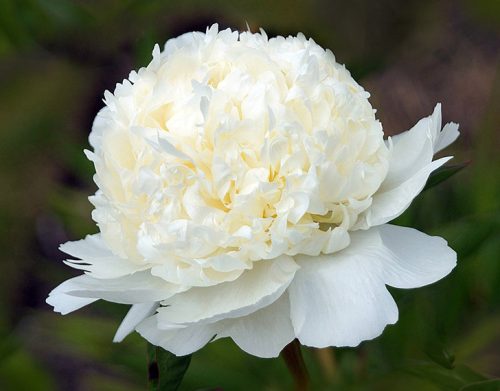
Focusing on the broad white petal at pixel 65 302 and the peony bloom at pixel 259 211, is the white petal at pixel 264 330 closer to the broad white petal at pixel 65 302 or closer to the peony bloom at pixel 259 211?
the peony bloom at pixel 259 211

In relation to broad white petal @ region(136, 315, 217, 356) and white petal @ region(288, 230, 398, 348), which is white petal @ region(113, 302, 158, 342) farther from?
white petal @ region(288, 230, 398, 348)

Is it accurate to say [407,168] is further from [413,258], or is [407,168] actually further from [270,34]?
[270,34]

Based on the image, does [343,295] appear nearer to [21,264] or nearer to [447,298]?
[447,298]

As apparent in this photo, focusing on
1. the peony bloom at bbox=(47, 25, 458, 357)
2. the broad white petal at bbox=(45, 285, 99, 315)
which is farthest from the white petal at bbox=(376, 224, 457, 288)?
the broad white petal at bbox=(45, 285, 99, 315)

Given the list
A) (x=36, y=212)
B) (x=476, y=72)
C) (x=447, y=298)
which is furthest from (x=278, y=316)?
(x=476, y=72)

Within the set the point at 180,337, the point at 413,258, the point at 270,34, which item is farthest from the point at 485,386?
the point at 270,34
